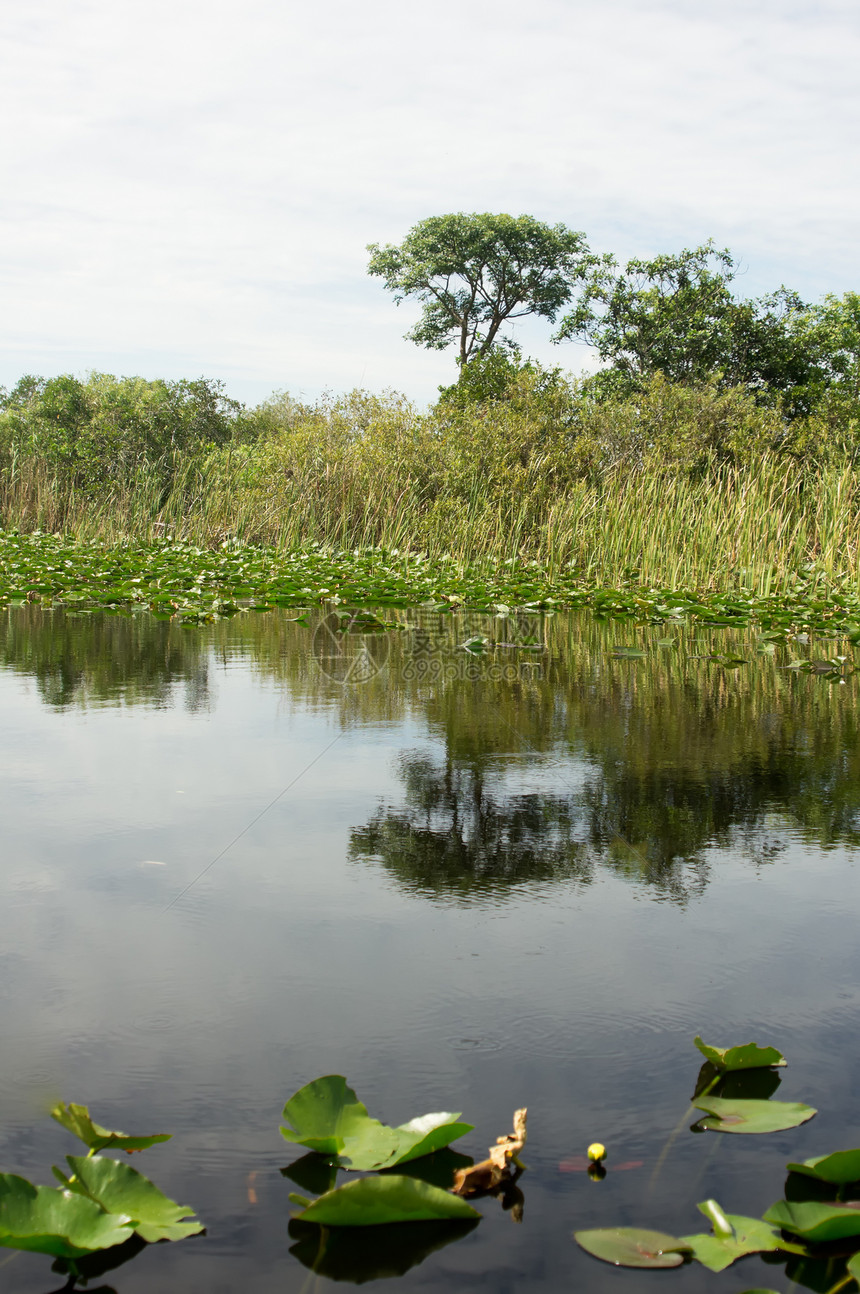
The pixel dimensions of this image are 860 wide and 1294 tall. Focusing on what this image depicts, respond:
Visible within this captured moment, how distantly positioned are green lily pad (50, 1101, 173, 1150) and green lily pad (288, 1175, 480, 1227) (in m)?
0.24

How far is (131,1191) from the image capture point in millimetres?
1201

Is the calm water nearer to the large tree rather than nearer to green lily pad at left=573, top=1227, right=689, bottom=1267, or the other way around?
green lily pad at left=573, top=1227, right=689, bottom=1267

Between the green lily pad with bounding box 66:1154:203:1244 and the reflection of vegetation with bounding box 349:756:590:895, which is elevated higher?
the reflection of vegetation with bounding box 349:756:590:895

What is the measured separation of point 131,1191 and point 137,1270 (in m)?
0.08

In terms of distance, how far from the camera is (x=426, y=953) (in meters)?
1.90

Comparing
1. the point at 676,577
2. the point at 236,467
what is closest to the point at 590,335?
the point at 236,467

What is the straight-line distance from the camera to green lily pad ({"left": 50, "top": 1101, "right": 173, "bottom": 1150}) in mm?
1273

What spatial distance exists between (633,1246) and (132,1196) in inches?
22.9

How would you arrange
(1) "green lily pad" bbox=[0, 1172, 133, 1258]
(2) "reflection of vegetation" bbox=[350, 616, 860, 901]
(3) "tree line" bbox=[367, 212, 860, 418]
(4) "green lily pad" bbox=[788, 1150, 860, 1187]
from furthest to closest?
(3) "tree line" bbox=[367, 212, 860, 418] → (2) "reflection of vegetation" bbox=[350, 616, 860, 901] → (4) "green lily pad" bbox=[788, 1150, 860, 1187] → (1) "green lily pad" bbox=[0, 1172, 133, 1258]

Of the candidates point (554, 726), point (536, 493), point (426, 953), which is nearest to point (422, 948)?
point (426, 953)

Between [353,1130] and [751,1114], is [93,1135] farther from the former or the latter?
[751,1114]

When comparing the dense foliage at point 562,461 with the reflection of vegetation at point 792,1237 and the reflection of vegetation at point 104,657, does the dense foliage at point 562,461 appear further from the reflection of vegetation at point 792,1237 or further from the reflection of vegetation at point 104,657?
the reflection of vegetation at point 792,1237

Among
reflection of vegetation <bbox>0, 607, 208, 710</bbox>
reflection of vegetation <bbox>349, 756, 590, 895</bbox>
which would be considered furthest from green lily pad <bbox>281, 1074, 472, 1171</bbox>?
reflection of vegetation <bbox>0, 607, 208, 710</bbox>

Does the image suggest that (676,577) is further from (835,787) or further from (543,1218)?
(543,1218)
